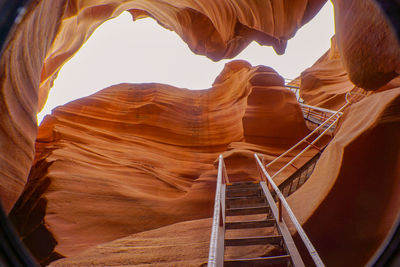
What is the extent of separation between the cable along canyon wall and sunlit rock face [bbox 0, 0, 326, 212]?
0.03 meters

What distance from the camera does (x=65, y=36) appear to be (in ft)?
25.5

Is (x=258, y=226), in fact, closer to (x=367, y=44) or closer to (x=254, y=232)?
(x=254, y=232)

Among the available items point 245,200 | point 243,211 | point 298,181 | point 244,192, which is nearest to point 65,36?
point 244,192

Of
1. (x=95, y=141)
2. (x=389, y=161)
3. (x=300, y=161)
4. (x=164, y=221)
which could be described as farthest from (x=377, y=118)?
(x=95, y=141)

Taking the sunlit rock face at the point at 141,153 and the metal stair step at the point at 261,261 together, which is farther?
the sunlit rock face at the point at 141,153

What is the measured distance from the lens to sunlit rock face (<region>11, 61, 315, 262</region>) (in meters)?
4.72

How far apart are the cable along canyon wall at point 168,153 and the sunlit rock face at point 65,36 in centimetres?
3

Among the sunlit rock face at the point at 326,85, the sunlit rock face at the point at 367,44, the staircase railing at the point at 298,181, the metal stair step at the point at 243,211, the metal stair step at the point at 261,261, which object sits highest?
the sunlit rock face at the point at 367,44

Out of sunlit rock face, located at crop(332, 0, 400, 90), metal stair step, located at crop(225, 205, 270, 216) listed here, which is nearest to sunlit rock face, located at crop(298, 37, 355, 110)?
sunlit rock face, located at crop(332, 0, 400, 90)

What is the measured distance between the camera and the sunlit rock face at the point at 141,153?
15.5 feet

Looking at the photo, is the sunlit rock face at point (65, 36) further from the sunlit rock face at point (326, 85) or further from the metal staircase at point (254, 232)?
the sunlit rock face at point (326, 85)

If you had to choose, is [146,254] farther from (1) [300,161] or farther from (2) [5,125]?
(1) [300,161]

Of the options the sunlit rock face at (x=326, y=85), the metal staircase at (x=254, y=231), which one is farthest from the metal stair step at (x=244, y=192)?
the sunlit rock face at (x=326, y=85)

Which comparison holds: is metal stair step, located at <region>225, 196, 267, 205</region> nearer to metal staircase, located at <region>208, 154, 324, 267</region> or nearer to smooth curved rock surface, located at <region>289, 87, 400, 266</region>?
metal staircase, located at <region>208, 154, 324, 267</region>
